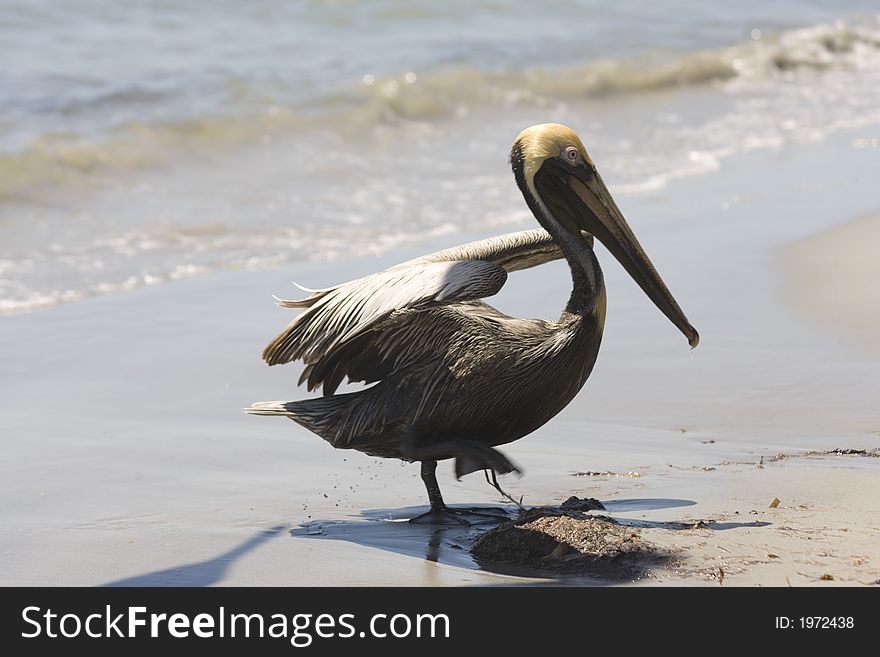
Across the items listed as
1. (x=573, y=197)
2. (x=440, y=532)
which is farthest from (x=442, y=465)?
(x=573, y=197)

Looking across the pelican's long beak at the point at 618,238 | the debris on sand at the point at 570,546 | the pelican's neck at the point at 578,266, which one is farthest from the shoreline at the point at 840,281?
the debris on sand at the point at 570,546

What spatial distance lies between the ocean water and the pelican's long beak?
14.1 feet

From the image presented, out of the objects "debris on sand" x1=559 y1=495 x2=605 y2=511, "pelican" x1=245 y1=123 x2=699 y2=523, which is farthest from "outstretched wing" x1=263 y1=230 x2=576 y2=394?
"debris on sand" x1=559 y1=495 x2=605 y2=511

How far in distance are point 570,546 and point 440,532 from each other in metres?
0.63

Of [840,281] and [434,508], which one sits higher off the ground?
[840,281]

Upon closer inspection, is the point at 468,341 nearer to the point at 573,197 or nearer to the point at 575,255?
the point at 575,255

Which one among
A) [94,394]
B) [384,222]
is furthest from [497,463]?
[384,222]

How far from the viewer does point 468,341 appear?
491 cm

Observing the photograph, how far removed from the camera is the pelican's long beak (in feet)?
16.7

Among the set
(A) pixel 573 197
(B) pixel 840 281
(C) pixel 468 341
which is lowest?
(C) pixel 468 341

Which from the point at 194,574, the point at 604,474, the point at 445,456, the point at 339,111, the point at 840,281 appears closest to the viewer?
Result: the point at 194,574

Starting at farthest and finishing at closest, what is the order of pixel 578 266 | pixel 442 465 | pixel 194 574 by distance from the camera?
pixel 442 465
pixel 578 266
pixel 194 574
